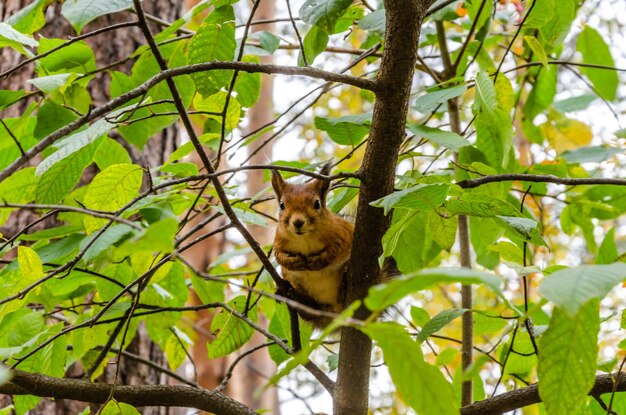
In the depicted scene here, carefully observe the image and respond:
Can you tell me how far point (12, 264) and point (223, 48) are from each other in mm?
570

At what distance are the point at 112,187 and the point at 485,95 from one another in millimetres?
625

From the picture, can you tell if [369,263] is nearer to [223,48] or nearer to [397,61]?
[397,61]

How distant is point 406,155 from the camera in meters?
1.35

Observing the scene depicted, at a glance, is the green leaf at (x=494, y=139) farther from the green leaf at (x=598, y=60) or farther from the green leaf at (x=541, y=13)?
the green leaf at (x=598, y=60)

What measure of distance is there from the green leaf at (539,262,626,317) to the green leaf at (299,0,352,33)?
26.9 inches

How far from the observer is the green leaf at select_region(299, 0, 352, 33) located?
1182 millimetres

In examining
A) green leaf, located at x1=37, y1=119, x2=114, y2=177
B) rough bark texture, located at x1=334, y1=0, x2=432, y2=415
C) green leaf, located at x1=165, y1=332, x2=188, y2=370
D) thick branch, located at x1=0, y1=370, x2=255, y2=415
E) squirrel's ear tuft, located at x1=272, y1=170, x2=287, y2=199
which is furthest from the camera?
squirrel's ear tuft, located at x1=272, y1=170, x2=287, y2=199

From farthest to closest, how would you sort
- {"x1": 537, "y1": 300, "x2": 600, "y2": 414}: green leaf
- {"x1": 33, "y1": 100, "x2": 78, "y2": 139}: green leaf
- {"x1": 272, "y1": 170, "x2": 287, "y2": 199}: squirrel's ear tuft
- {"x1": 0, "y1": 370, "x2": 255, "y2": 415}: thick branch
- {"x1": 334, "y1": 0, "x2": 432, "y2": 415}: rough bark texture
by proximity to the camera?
{"x1": 272, "y1": 170, "x2": 287, "y2": 199}: squirrel's ear tuft → {"x1": 33, "y1": 100, "x2": 78, "y2": 139}: green leaf → {"x1": 0, "y1": 370, "x2": 255, "y2": 415}: thick branch → {"x1": 334, "y1": 0, "x2": 432, "y2": 415}: rough bark texture → {"x1": 537, "y1": 300, "x2": 600, "y2": 414}: green leaf

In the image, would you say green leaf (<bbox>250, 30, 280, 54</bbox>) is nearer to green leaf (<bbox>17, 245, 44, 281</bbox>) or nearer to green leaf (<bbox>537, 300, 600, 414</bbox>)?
green leaf (<bbox>17, 245, 44, 281</bbox>)

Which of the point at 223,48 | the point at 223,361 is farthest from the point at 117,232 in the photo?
the point at 223,361

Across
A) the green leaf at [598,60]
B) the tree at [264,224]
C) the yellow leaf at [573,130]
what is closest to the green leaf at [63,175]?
the tree at [264,224]

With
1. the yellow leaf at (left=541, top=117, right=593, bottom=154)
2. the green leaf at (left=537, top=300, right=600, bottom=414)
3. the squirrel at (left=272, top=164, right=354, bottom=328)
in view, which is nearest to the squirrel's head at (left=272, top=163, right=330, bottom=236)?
the squirrel at (left=272, top=164, right=354, bottom=328)

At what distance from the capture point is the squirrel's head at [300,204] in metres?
1.84

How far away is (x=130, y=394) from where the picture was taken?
1.27 meters
